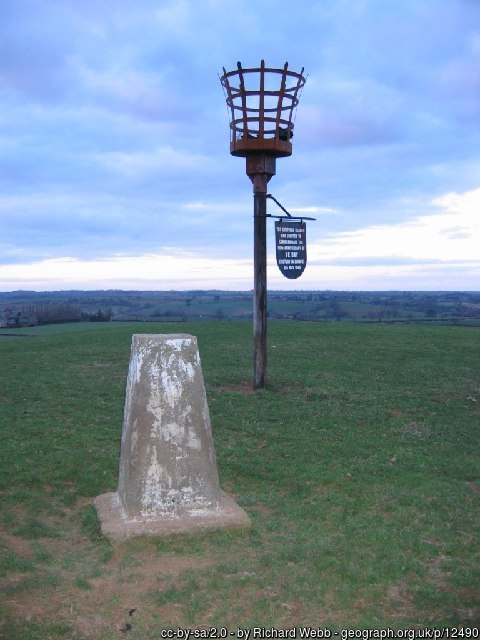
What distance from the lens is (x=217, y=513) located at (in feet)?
23.0

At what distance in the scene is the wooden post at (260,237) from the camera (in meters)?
13.3

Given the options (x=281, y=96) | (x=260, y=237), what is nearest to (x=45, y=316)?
(x=260, y=237)

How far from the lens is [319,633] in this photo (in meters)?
4.89

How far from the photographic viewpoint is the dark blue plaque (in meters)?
13.1

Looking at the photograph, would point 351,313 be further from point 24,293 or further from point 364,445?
point 24,293

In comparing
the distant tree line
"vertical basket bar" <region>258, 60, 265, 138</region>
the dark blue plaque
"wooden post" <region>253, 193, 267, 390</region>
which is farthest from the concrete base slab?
the distant tree line

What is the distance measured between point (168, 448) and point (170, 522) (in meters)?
0.73

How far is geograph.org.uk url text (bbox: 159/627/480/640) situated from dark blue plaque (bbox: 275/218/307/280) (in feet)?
28.5

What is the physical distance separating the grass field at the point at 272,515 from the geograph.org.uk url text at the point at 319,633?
0.07m

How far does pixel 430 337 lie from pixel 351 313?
80.1 ft

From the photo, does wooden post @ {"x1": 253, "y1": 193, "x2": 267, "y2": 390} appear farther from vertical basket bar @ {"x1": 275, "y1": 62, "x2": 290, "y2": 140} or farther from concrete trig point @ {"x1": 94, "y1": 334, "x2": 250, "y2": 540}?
concrete trig point @ {"x1": 94, "y1": 334, "x2": 250, "y2": 540}

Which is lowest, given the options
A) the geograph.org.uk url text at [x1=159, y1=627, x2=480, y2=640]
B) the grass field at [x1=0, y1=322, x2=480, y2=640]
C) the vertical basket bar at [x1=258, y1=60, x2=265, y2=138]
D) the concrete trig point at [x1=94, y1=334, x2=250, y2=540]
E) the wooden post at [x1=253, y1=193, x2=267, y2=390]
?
the geograph.org.uk url text at [x1=159, y1=627, x2=480, y2=640]

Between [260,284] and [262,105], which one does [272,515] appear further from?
[262,105]

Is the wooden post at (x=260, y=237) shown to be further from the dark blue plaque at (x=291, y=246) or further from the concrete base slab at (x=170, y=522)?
the concrete base slab at (x=170, y=522)
